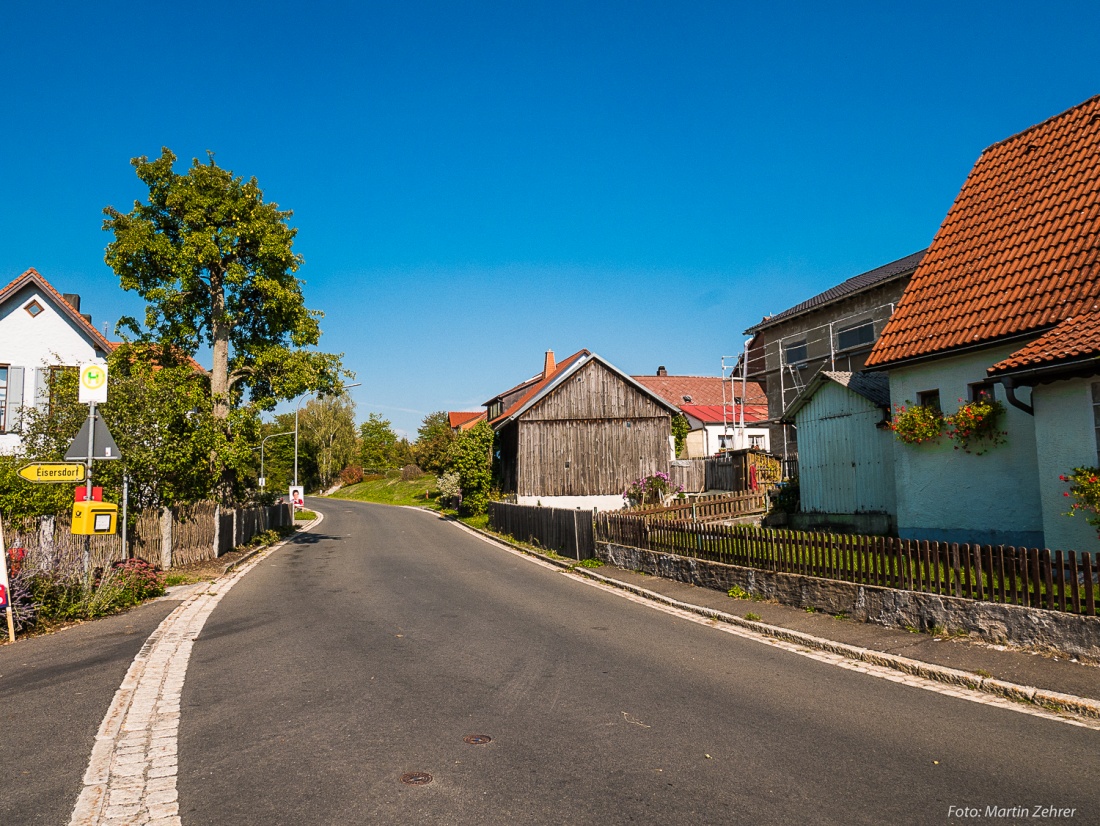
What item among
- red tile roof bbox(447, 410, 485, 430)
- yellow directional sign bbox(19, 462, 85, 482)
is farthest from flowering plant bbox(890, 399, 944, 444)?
red tile roof bbox(447, 410, 485, 430)

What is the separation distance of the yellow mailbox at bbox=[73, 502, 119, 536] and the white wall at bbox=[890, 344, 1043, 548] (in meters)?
13.9

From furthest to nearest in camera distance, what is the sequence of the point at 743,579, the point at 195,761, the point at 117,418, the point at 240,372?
the point at 240,372
the point at 117,418
the point at 743,579
the point at 195,761

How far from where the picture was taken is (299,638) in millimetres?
9578

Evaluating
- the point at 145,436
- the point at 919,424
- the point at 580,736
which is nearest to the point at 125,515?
the point at 145,436

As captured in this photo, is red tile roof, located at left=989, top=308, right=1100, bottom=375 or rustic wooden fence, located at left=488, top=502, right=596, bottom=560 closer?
red tile roof, located at left=989, top=308, right=1100, bottom=375

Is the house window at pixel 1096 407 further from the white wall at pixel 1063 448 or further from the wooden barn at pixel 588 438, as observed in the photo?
the wooden barn at pixel 588 438

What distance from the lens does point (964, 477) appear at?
1294 centimetres

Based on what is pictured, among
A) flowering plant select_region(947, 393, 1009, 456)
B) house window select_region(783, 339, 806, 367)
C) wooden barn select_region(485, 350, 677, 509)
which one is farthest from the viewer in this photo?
wooden barn select_region(485, 350, 677, 509)

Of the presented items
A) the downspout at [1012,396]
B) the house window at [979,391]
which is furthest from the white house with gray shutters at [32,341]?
the downspout at [1012,396]

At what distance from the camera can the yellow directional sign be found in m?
11.4

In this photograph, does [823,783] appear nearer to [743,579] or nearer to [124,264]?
[743,579]

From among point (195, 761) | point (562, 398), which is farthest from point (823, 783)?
point (562, 398)

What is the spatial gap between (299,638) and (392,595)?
13.1ft

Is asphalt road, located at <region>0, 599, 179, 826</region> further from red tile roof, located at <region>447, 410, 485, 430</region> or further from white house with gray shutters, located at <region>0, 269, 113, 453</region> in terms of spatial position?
red tile roof, located at <region>447, 410, 485, 430</region>
